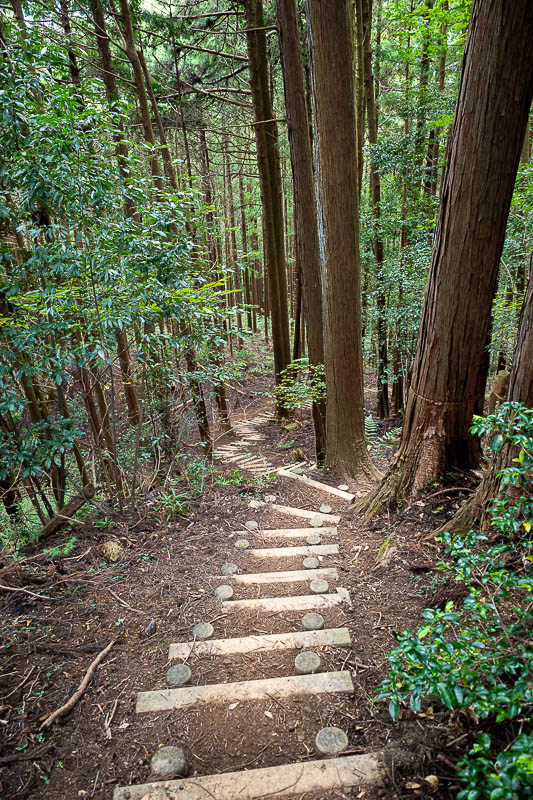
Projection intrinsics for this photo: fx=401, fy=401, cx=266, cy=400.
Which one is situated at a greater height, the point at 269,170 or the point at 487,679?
the point at 269,170

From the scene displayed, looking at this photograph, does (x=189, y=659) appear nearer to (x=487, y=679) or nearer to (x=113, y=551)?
(x=113, y=551)

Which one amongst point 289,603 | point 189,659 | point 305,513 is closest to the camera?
point 189,659

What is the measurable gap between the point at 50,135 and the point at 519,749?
404cm

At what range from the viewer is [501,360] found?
8289 millimetres

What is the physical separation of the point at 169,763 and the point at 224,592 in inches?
45.6

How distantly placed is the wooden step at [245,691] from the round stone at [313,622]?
38cm

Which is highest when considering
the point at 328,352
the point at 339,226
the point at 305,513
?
the point at 339,226

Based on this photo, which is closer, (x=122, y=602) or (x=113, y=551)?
(x=122, y=602)

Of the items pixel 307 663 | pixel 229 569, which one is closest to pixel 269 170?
pixel 229 569

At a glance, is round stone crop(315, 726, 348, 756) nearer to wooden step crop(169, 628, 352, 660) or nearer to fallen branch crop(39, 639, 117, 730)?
wooden step crop(169, 628, 352, 660)

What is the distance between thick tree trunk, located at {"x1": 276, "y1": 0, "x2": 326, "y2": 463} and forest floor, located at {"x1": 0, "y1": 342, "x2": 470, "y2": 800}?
10.0 feet

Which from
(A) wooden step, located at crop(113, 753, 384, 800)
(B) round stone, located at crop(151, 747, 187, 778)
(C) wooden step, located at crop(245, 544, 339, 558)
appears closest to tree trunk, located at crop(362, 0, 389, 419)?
(C) wooden step, located at crop(245, 544, 339, 558)

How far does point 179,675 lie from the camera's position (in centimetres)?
205

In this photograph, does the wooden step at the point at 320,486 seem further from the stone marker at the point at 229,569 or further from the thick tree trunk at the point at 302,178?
the stone marker at the point at 229,569
